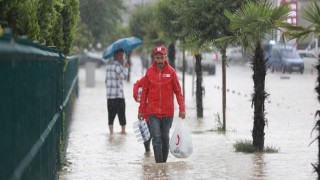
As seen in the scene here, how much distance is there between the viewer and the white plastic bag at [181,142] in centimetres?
1300

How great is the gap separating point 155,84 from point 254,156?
A: 6.80 feet

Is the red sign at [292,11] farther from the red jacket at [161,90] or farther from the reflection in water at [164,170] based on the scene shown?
the reflection in water at [164,170]

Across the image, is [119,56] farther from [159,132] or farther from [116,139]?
[159,132]

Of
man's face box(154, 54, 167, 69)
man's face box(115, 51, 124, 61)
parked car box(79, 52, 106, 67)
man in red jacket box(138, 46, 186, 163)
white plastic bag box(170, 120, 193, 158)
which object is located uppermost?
man's face box(154, 54, 167, 69)

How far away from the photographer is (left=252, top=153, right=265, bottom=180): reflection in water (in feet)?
37.9

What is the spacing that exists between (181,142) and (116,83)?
617 cm

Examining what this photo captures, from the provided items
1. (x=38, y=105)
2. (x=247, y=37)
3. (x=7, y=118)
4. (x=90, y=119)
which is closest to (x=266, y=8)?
(x=247, y=37)

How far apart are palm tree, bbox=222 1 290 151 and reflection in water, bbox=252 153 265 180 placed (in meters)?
0.57

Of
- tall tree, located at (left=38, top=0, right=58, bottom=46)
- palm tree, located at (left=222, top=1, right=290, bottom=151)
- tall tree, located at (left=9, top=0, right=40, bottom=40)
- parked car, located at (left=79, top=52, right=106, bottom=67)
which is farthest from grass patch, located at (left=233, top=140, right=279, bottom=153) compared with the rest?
parked car, located at (left=79, top=52, right=106, bottom=67)

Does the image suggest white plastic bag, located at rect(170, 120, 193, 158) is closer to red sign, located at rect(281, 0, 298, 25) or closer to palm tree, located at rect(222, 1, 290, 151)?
palm tree, located at rect(222, 1, 290, 151)

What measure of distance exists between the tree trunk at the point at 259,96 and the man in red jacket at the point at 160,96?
71.9 inches

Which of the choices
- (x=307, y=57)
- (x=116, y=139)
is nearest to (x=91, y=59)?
(x=307, y=57)

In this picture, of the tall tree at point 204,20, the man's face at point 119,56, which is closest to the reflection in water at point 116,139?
the man's face at point 119,56

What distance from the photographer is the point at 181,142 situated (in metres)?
13.0
